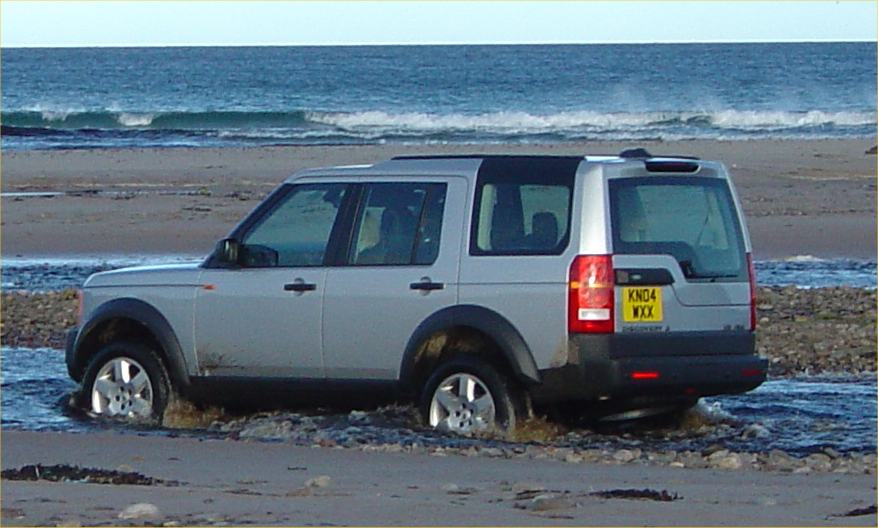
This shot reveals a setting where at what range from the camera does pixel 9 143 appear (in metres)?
45.7

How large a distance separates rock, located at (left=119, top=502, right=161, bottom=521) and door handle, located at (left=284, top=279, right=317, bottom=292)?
9.81ft

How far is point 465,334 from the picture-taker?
966 centimetres

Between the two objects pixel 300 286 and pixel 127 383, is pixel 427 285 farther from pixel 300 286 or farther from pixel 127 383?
pixel 127 383

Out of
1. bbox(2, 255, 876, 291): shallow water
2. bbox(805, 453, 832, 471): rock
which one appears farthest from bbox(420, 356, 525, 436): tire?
bbox(2, 255, 876, 291): shallow water

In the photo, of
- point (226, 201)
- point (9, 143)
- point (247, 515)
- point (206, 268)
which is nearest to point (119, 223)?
point (226, 201)

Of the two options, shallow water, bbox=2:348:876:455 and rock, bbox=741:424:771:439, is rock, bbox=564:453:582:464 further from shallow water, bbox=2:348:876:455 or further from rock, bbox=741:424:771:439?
rock, bbox=741:424:771:439

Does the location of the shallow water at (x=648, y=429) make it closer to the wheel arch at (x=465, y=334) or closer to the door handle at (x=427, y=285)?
the wheel arch at (x=465, y=334)

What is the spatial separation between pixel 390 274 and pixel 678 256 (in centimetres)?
161

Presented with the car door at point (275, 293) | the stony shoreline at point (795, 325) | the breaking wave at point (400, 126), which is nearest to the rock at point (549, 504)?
the car door at point (275, 293)

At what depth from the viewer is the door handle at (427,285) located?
31.8ft

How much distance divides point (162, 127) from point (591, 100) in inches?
902

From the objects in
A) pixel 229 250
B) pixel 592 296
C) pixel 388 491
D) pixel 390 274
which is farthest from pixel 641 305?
pixel 229 250

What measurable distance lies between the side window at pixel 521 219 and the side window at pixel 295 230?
963 millimetres

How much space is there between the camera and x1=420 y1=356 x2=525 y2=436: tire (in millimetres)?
9500
